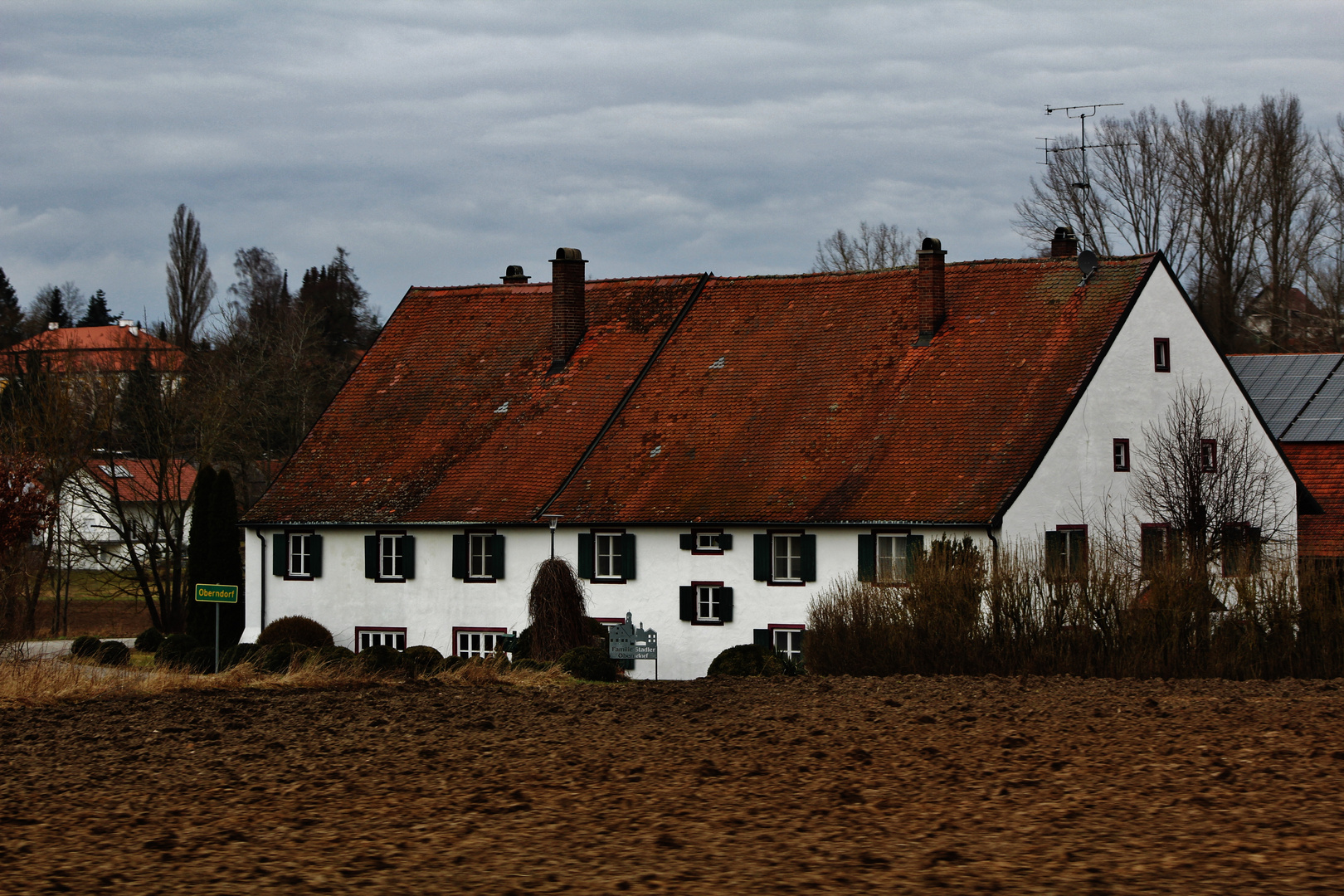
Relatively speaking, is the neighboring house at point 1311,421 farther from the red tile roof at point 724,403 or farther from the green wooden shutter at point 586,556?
the green wooden shutter at point 586,556

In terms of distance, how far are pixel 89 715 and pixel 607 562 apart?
18.3 m

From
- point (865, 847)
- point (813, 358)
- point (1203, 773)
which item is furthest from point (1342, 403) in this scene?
point (865, 847)

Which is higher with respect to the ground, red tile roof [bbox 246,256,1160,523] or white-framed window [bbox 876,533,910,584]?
red tile roof [bbox 246,256,1160,523]

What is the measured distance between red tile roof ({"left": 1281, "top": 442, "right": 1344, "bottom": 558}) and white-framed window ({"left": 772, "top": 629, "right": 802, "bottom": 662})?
36.3ft

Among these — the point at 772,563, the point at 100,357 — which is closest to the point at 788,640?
the point at 772,563

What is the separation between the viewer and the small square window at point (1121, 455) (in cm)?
3244

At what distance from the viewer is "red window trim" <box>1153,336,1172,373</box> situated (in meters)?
33.2

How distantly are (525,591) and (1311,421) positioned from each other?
62.5 feet

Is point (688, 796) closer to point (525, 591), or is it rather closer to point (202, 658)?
point (202, 658)

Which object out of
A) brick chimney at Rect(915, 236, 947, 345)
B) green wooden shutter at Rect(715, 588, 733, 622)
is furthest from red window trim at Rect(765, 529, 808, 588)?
brick chimney at Rect(915, 236, 947, 345)

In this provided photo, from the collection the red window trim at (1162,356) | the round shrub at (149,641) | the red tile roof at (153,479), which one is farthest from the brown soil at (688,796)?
the red tile roof at (153,479)

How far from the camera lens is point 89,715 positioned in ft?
53.9

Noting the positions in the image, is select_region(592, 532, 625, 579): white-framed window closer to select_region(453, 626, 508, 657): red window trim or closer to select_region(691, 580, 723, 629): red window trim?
select_region(691, 580, 723, 629): red window trim

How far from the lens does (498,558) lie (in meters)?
34.8
